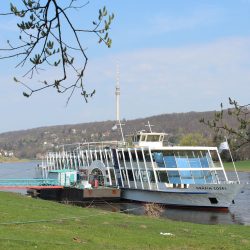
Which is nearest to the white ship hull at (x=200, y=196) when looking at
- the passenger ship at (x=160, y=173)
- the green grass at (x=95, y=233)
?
the passenger ship at (x=160, y=173)

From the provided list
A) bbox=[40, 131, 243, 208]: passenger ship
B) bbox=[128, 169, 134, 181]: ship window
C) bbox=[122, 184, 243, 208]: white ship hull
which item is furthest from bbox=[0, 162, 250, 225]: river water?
bbox=[128, 169, 134, 181]: ship window

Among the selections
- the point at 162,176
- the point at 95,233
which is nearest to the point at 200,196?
the point at 162,176

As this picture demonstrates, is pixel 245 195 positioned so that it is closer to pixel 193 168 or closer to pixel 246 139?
pixel 193 168

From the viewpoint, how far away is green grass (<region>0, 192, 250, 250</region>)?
569 inches

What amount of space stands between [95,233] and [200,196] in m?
21.6

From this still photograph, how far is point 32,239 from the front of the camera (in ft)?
46.9

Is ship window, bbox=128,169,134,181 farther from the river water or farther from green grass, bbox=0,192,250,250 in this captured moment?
green grass, bbox=0,192,250,250

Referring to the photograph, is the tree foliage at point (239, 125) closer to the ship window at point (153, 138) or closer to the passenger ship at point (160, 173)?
the passenger ship at point (160, 173)

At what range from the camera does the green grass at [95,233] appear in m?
14.5

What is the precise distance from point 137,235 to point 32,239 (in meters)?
4.27

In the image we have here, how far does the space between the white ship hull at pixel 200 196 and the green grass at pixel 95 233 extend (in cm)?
1437

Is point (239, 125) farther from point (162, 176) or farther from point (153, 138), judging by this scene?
point (153, 138)

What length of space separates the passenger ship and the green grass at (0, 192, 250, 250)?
48.8ft

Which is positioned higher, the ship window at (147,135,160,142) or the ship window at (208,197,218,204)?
the ship window at (147,135,160,142)
